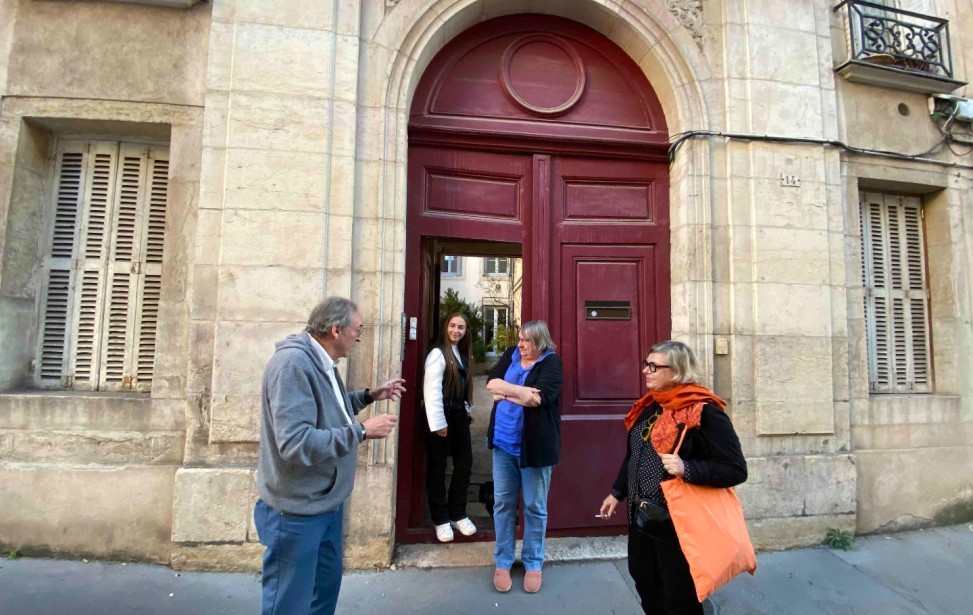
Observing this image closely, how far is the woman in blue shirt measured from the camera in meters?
3.19

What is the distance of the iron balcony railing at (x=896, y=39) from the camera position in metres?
4.59

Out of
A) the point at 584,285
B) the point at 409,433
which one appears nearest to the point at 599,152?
the point at 584,285

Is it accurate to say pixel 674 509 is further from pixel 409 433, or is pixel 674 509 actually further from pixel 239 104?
pixel 239 104

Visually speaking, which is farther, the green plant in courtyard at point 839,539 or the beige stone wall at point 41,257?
the green plant in courtyard at point 839,539

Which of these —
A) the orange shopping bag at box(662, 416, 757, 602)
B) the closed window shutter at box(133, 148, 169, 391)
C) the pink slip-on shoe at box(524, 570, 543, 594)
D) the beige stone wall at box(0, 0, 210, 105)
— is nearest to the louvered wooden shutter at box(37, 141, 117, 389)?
the closed window shutter at box(133, 148, 169, 391)

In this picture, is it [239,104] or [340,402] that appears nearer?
[340,402]

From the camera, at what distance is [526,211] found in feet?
14.1

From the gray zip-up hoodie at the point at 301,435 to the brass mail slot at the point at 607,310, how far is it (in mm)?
2625

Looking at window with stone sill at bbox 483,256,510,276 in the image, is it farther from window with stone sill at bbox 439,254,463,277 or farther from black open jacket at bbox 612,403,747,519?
black open jacket at bbox 612,403,747,519

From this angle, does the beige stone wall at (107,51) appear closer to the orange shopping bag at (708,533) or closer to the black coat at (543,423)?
the black coat at (543,423)

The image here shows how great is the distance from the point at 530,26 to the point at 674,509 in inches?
168

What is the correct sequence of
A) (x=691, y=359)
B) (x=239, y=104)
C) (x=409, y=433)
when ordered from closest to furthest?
(x=691, y=359) < (x=239, y=104) < (x=409, y=433)

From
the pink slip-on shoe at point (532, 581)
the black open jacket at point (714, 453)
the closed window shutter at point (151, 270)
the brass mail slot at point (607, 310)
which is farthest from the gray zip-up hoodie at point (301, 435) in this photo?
the brass mail slot at point (607, 310)

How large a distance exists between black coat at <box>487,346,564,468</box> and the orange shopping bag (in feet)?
3.55
